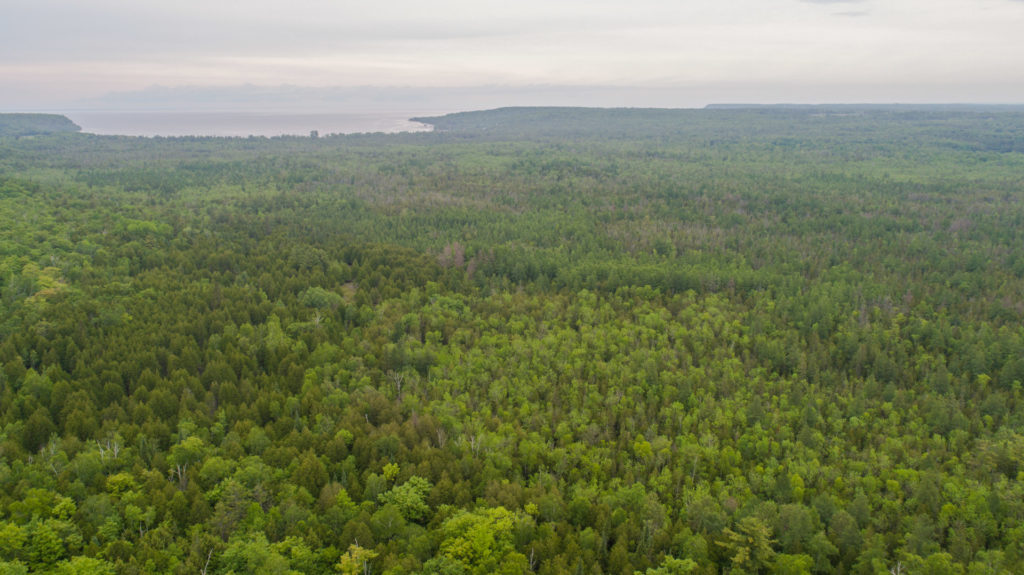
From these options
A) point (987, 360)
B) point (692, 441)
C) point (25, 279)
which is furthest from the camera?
point (25, 279)

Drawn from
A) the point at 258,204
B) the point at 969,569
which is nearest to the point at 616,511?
the point at 969,569

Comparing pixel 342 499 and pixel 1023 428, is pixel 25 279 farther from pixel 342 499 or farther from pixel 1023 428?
pixel 1023 428

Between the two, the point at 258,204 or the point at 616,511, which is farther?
→ the point at 258,204

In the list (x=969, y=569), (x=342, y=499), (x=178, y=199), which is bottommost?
(x=969, y=569)

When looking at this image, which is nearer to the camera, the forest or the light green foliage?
the light green foliage

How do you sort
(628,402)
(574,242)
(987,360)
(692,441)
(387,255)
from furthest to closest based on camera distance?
(574,242) → (387,255) → (987,360) → (628,402) → (692,441)

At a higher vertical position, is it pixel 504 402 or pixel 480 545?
pixel 504 402

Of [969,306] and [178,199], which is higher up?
[178,199]
